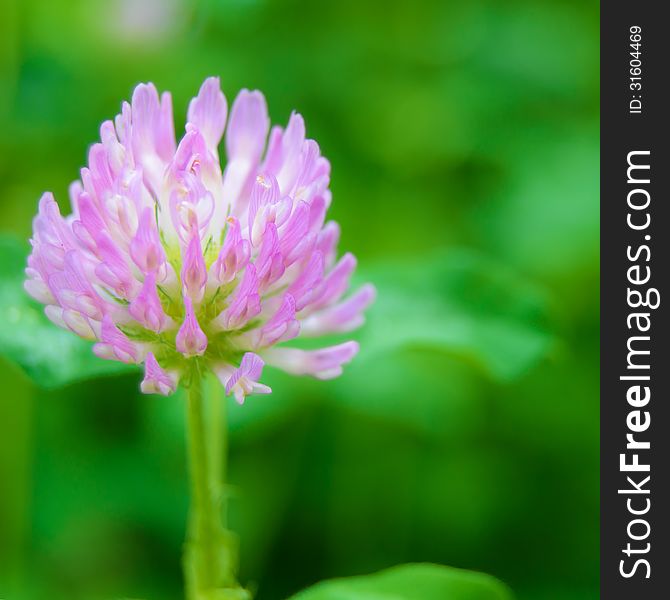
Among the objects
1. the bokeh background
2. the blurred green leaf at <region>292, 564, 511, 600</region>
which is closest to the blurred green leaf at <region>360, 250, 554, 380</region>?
the bokeh background

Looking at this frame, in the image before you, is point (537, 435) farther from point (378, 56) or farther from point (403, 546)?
point (378, 56)

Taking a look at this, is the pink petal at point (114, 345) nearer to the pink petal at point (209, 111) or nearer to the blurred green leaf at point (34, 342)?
the blurred green leaf at point (34, 342)

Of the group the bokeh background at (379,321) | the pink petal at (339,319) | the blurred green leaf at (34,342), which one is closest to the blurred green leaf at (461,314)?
the bokeh background at (379,321)

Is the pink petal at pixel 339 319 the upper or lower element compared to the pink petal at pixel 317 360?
upper

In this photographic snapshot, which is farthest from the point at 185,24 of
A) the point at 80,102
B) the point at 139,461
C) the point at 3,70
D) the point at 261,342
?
the point at 261,342

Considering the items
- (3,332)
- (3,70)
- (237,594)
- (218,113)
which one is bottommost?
(237,594)
